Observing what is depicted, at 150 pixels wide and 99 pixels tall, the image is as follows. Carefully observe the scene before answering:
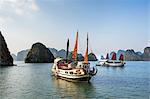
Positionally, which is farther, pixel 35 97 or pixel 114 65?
pixel 114 65

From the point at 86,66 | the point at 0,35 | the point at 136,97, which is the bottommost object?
the point at 136,97

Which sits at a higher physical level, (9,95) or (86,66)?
(86,66)

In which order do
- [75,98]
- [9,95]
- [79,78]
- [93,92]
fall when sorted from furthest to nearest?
[79,78]
[93,92]
[9,95]
[75,98]

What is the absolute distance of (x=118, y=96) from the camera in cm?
3522

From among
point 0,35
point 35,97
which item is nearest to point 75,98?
point 35,97

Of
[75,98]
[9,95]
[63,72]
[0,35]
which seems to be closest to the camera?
[75,98]

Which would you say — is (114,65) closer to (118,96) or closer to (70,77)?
(70,77)

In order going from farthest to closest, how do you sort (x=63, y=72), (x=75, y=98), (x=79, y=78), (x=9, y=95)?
(x=63, y=72), (x=79, y=78), (x=9, y=95), (x=75, y=98)

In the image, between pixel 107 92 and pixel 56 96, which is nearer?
pixel 56 96

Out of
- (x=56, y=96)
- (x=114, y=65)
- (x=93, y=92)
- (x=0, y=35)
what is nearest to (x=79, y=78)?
(x=93, y=92)

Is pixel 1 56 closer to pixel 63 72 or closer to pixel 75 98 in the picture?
pixel 63 72

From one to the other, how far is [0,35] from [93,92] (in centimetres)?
12502

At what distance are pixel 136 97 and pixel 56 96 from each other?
11.1 meters

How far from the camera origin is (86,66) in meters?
50.7
